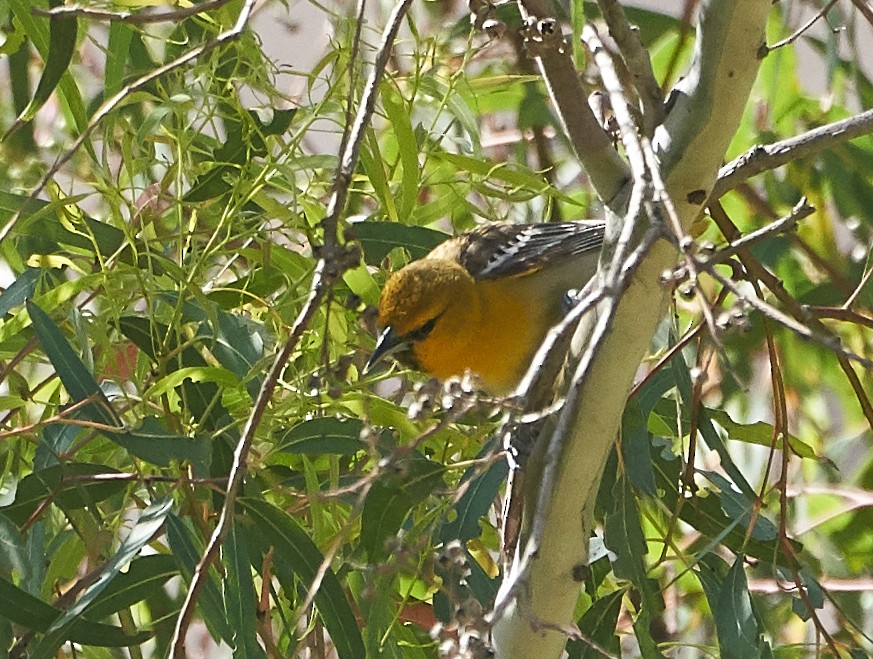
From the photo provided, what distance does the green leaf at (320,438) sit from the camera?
3.17 feet

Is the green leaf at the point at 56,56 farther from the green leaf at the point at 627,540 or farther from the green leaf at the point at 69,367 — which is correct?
the green leaf at the point at 627,540

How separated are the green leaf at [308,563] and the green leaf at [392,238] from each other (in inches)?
9.8

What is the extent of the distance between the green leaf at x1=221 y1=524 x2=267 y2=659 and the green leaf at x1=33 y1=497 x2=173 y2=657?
5 cm

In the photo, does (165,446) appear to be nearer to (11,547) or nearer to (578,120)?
(11,547)

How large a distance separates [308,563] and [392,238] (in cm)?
29

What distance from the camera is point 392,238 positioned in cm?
109

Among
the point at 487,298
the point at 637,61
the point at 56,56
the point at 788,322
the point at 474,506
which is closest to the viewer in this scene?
the point at 788,322

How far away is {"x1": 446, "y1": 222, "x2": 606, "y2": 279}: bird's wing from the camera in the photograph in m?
1.38

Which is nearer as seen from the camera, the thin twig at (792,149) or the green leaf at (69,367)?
the thin twig at (792,149)

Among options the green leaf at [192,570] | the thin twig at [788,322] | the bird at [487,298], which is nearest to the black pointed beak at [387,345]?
the bird at [487,298]

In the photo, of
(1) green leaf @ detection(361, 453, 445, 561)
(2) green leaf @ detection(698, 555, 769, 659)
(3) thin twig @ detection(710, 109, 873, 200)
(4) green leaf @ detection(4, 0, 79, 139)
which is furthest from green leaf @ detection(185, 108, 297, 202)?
(2) green leaf @ detection(698, 555, 769, 659)

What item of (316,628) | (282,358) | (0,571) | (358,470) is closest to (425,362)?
(358,470)

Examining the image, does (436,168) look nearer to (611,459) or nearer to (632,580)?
(611,459)

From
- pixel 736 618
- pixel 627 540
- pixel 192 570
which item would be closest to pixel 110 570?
pixel 192 570
